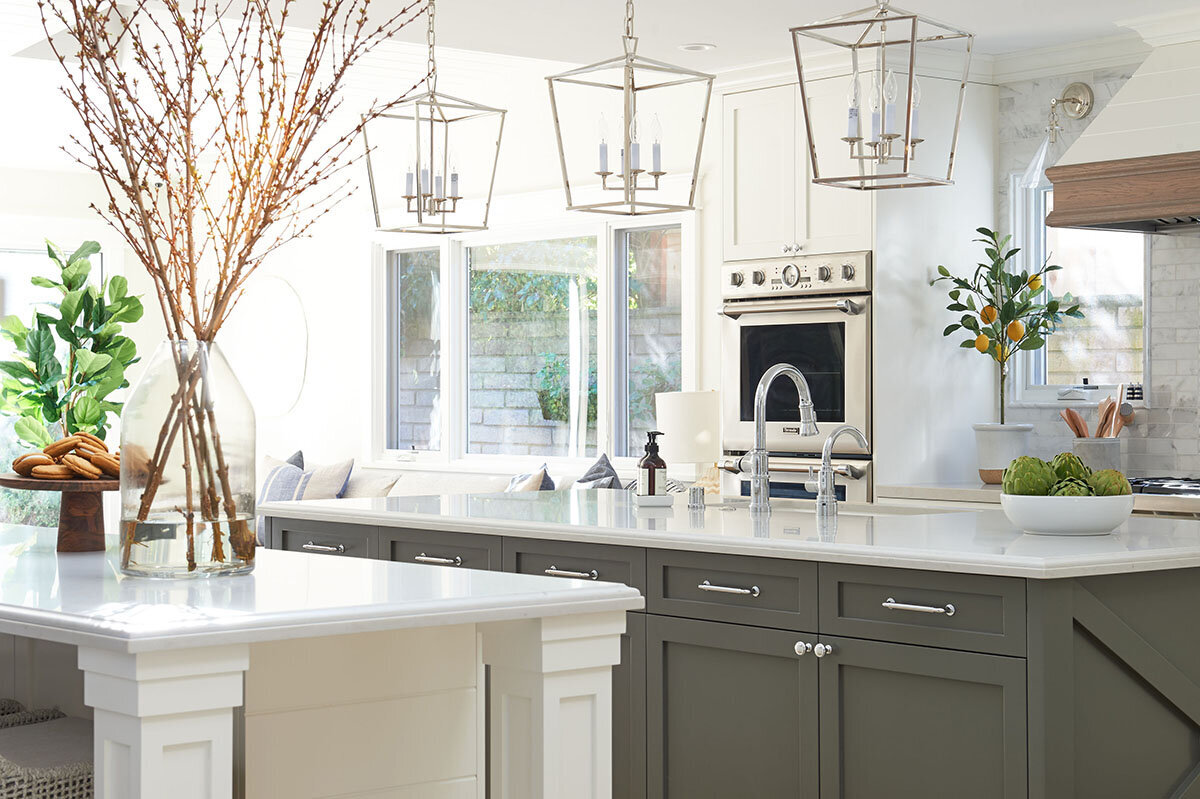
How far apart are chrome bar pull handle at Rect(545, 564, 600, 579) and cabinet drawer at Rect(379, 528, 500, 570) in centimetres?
18

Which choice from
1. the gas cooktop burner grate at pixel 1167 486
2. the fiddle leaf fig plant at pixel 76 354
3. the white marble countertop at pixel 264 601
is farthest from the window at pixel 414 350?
the white marble countertop at pixel 264 601

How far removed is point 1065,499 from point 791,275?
2.55m

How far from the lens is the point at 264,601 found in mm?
1771

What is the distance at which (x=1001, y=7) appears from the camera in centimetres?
465

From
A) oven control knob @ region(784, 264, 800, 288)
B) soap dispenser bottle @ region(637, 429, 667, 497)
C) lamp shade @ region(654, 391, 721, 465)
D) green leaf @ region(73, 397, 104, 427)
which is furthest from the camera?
green leaf @ region(73, 397, 104, 427)

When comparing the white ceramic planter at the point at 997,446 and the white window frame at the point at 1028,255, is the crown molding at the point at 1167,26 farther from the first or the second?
the white ceramic planter at the point at 997,446

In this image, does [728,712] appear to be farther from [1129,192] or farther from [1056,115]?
[1056,115]

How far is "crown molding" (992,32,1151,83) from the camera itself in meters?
5.08

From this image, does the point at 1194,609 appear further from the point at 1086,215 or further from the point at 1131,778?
the point at 1086,215

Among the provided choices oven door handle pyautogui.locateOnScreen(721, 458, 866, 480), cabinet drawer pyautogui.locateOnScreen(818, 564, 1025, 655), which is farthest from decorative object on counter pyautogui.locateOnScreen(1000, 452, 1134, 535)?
oven door handle pyautogui.locateOnScreen(721, 458, 866, 480)

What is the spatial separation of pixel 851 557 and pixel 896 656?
0.22 metres

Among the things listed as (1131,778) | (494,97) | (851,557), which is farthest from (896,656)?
(494,97)

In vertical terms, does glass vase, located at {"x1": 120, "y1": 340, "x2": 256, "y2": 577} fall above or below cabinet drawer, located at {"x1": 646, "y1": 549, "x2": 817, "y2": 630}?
above

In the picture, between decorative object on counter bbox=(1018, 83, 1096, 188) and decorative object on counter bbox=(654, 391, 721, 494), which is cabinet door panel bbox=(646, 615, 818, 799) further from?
decorative object on counter bbox=(1018, 83, 1096, 188)
